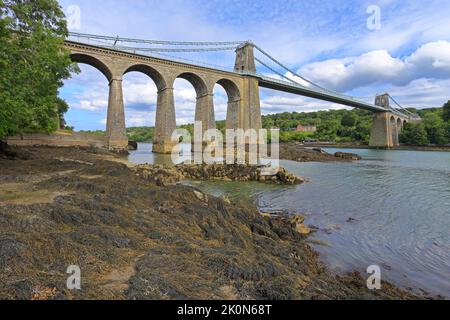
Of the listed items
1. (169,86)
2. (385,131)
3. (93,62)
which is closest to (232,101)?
(169,86)

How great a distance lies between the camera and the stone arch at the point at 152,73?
134 ft

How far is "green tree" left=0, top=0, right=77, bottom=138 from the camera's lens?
31.1 feet

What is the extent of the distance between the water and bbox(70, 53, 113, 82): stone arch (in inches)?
1053

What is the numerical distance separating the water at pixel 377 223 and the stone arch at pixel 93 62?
87.7ft

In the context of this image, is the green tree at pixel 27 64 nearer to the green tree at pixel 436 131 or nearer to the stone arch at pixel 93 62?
the stone arch at pixel 93 62

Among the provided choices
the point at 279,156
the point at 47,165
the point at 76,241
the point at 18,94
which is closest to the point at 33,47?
the point at 18,94

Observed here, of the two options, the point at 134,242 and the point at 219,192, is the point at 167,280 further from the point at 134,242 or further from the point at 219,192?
the point at 219,192

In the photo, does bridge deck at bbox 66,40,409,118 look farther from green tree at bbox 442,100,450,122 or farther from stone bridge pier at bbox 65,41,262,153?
green tree at bbox 442,100,450,122

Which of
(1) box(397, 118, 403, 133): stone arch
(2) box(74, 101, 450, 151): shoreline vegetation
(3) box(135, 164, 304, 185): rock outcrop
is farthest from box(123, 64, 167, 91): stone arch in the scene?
(1) box(397, 118, 403, 133): stone arch

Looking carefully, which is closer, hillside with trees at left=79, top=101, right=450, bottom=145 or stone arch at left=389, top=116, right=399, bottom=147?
hillside with trees at left=79, top=101, right=450, bottom=145

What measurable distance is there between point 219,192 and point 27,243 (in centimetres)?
1145

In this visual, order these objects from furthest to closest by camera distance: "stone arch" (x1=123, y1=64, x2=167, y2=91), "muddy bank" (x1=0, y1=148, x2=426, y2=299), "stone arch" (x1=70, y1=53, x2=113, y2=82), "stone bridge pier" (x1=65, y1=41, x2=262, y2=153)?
"stone arch" (x1=123, y1=64, x2=167, y2=91)
"stone bridge pier" (x1=65, y1=41, x2=262, y2=153)
"stone arch" (x1=70, y1=53, x2=113, y2=82)
"muddy bank" (x1=0, y1=148, x2=426, y2=299)

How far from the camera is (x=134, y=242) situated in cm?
484

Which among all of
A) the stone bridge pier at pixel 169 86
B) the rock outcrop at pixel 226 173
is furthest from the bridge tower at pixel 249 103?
the rock outcrop at pixel 226 173
